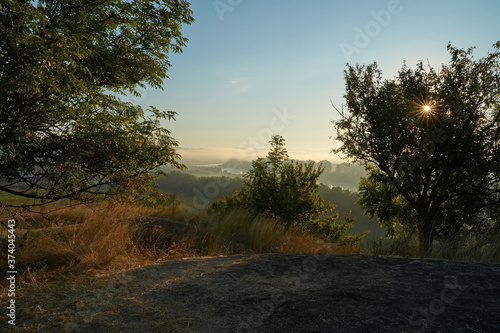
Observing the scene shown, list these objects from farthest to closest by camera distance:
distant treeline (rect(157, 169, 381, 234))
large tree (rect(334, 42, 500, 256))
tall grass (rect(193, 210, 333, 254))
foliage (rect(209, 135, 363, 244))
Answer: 1. distant treeline (rect(157, 169, 381, 234))
2. foliage (rect(209, 135, 363, 244))
3. large tree (rect(334, 42, 500, 256))
4. tall grass (rect(193, 210, 333, 254))

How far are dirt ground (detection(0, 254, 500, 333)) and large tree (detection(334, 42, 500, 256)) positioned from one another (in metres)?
6.97

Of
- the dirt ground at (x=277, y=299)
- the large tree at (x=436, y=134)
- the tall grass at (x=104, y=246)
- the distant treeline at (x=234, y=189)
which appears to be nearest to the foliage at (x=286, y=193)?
the large tree at (x=436, y=134)

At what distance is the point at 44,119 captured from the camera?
5797 millimetres

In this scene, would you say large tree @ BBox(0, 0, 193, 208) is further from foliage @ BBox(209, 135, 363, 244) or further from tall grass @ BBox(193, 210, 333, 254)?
foliage @ BBox(209, 135, 363, 244)

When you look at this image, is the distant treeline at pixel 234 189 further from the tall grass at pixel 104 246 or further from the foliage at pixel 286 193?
the tall grass at pixel 104 246

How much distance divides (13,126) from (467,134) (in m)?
12.1

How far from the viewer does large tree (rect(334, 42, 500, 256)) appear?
10.2 metres

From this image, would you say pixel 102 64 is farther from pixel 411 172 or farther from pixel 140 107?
pixel 411 172

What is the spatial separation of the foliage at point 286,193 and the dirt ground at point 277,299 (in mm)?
10266

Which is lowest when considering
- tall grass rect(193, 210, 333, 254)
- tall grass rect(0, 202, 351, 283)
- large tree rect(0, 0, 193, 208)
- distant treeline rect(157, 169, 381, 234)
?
distant treeline rect(157, 169, 381, 234)

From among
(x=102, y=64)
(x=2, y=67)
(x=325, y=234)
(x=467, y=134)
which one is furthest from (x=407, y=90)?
(x=2, y=67)

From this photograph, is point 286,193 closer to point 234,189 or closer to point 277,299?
point 277,299

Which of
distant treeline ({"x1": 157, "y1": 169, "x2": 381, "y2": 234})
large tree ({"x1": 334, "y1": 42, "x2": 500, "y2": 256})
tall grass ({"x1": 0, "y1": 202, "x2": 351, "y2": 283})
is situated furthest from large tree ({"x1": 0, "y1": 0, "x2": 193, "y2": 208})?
distant treeline ({"x1": 157, "y1": 169, "x2": 381, "y2": 234})

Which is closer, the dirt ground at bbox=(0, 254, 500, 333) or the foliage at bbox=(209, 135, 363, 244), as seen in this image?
the dirt ground at bbox=(0, 254, 500, 333)
